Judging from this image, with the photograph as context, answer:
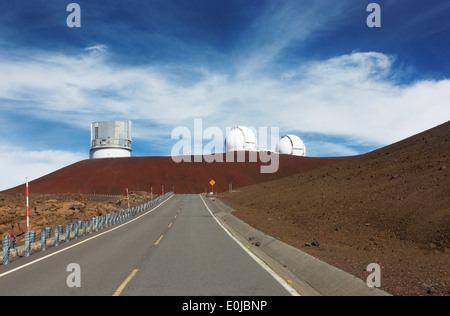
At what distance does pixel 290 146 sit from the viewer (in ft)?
367

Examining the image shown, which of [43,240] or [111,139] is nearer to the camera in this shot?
[43,240]

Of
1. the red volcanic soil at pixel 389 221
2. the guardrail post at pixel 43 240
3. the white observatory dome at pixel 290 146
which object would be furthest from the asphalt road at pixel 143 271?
the white observatory dome at pixel 290 146

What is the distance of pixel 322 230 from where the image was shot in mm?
18281

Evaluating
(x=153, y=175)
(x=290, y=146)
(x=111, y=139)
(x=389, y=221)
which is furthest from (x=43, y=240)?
(x=290, y=146)

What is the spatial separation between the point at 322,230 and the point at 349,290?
11.8 meters

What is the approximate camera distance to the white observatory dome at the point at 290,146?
111938mm

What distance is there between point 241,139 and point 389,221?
84.0 m

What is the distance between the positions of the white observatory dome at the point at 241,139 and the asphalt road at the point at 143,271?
86.5 meters

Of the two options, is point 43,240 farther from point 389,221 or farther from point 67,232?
point 389,221

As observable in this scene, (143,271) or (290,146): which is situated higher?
(290,146)

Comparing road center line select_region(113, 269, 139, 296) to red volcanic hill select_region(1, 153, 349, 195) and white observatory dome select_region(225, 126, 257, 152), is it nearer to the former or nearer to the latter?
red volcanic hill select_region(1, 153, 349, 195)

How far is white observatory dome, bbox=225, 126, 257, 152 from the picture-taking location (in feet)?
328

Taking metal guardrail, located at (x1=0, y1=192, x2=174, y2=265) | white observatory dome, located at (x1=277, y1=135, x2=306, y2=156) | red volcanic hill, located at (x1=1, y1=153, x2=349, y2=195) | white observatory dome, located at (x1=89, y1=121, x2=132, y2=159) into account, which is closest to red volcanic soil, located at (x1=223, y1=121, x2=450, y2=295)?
metal guardrail, located at (x1=0, y1=192, x2=174, y2=265)
